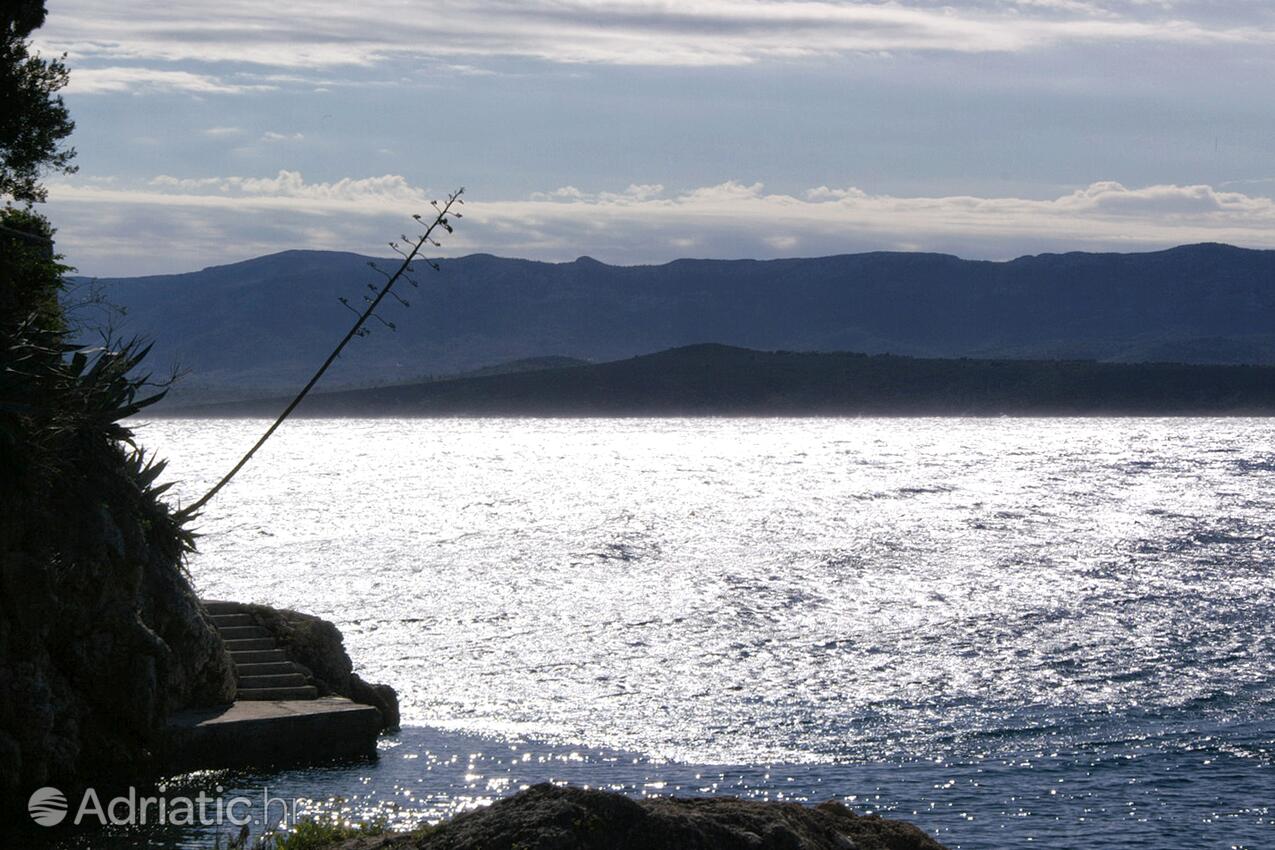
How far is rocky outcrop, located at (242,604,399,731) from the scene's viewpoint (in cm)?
2220

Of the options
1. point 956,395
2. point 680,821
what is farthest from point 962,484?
point 956,395

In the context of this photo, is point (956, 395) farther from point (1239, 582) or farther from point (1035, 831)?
point (1035, 831)

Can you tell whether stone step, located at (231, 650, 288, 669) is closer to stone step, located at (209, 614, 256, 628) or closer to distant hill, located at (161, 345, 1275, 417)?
stone step, located at (209, 614, 256, 628)

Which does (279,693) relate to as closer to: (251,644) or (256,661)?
(256,661)

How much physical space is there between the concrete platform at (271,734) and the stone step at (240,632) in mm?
2020

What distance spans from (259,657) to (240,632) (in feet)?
2.51

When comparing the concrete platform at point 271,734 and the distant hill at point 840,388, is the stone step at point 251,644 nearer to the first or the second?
the concrete platform at point 271,734

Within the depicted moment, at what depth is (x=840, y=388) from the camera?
163m

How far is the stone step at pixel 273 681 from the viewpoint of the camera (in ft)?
70.0

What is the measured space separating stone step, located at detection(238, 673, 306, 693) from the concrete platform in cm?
61

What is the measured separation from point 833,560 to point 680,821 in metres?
37.8

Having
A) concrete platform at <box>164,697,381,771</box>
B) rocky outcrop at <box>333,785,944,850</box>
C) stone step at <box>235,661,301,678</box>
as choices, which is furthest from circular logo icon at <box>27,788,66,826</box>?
rocky outcrop at <box>333,785,944,850</box>

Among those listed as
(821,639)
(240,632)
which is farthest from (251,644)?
(821,639)

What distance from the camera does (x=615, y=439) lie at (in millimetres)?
144125
